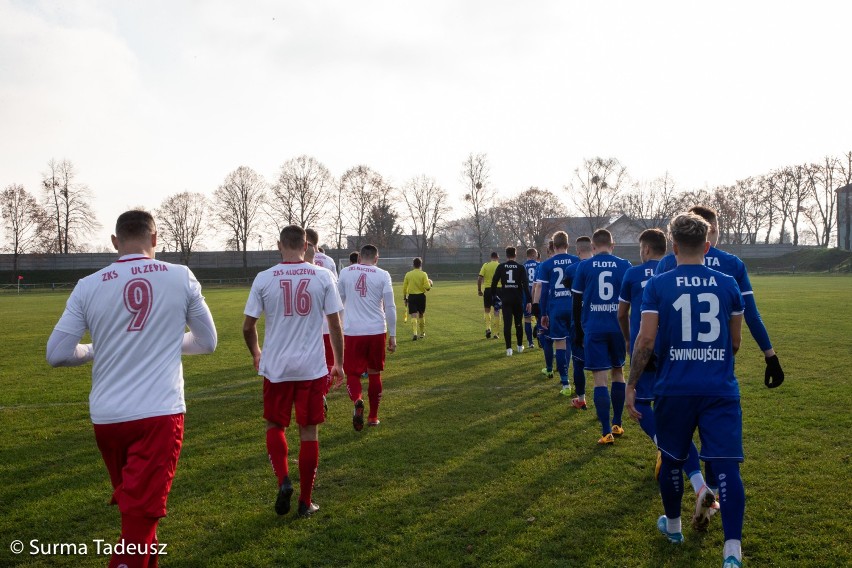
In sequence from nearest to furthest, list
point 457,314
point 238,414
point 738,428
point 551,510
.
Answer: point 738,428
point 551,510
point 238,414
point 457,314

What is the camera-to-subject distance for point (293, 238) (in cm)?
492

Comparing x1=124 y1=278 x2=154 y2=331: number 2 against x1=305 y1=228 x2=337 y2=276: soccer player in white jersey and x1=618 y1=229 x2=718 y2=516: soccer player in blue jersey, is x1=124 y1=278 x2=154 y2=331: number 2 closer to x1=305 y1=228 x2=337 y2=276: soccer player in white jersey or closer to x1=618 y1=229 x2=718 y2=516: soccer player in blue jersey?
x1=618 y1=229 x2=718 y2=516: soccer player in blue jersey

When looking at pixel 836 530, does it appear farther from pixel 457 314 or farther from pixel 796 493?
pixel 457 314

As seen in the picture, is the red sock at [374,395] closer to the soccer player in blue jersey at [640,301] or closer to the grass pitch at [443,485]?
the grass pitch at [443,485]

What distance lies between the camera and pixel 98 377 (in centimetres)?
322

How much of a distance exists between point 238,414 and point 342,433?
6.10ft

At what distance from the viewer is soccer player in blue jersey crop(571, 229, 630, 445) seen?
6.42 m

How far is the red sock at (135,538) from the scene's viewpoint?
2.96 metres

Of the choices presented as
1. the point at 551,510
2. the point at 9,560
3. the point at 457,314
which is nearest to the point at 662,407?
the point at 551,510

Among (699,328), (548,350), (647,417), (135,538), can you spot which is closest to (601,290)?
(647,417)

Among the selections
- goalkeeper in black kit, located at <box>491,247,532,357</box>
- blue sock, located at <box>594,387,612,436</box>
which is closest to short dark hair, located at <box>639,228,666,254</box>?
blue sock, located at <box>594,387,612,436</box>

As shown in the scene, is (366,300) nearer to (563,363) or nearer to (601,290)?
(601,290)

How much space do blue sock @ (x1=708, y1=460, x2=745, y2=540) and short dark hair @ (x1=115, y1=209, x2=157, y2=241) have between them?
358 cm

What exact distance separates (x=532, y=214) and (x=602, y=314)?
2731 inches
